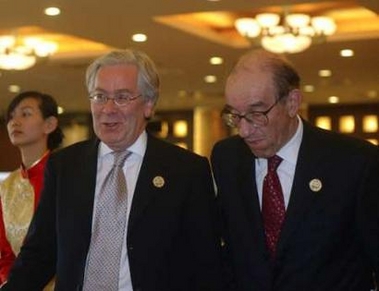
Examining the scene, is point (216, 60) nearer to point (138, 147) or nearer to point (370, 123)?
point (370, 123)

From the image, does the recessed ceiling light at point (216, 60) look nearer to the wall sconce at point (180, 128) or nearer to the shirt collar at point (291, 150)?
the wall sconce at point (180, 128)

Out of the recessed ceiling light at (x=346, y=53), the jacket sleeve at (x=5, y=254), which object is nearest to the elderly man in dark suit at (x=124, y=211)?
the jacket sleeve at (x=5, y=254)

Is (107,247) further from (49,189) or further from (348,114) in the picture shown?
(348,114)

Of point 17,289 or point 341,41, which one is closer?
point 17,289

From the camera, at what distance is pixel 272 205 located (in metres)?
2.40

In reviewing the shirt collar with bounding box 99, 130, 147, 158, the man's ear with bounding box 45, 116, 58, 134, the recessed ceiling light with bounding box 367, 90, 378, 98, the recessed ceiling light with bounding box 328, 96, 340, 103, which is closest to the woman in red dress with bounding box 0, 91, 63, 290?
the man's ear with bounding box 45, 116, 58, 134

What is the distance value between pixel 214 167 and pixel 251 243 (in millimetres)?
331

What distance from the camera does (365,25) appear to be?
10.9 m

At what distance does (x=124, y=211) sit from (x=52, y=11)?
728 cm

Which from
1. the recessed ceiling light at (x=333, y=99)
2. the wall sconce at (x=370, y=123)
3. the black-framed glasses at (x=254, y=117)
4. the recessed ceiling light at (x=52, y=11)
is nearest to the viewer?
the black-framed glasses at (x=254, y=117)

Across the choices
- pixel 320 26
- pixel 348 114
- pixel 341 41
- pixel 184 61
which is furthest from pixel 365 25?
pixel 348 114

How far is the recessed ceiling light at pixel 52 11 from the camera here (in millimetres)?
9156

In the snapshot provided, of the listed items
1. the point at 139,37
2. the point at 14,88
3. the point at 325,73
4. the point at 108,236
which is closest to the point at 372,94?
the point at 325,73

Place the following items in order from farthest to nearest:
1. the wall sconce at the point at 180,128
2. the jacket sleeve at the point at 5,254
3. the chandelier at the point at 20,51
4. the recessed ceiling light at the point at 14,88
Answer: the wall sconce at the point at 180,128 → the recessed ceiling light at the point at 14,88 → the chandelier at the point at 20,51 → the jacket sleeve at the point at 5,254
